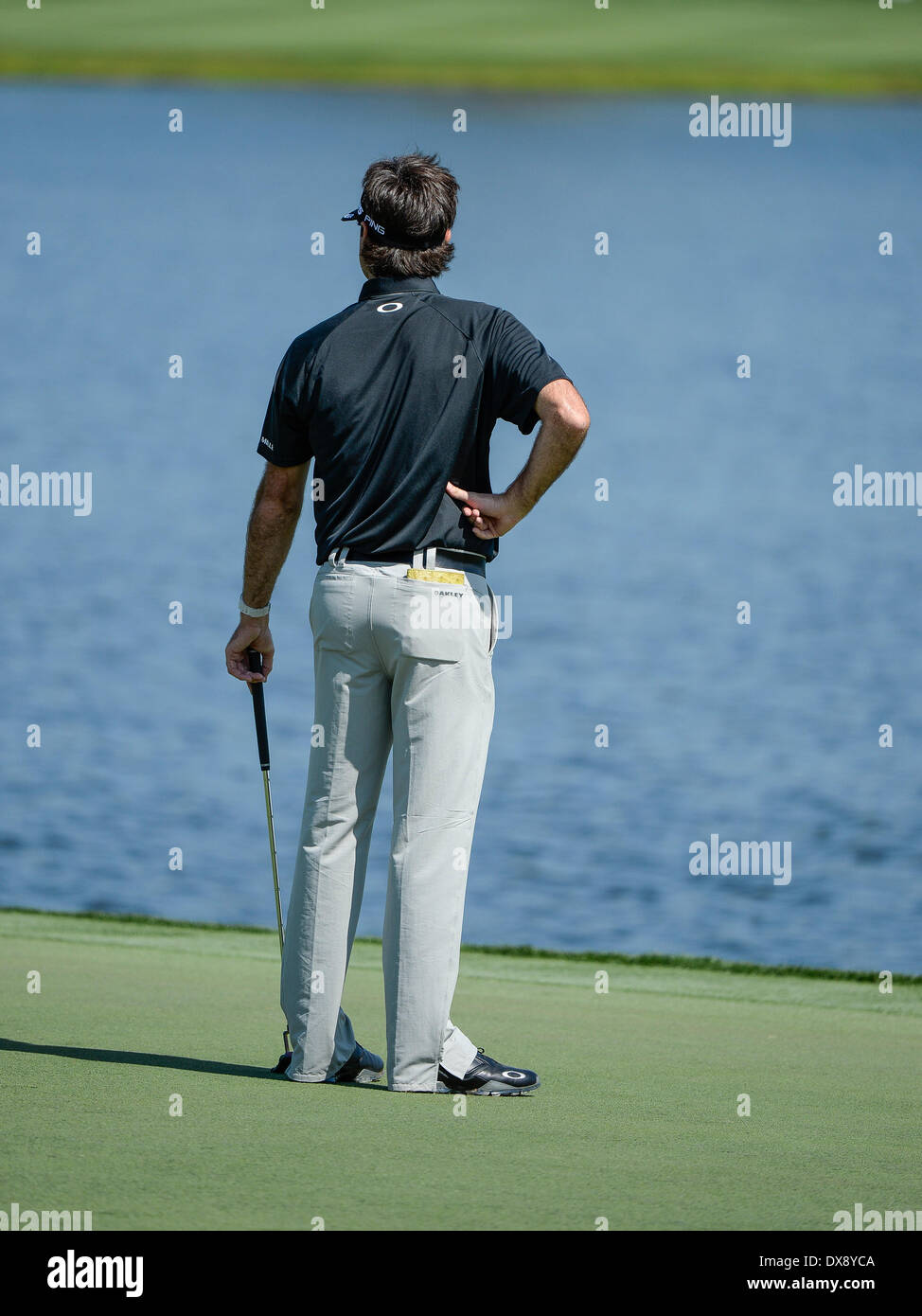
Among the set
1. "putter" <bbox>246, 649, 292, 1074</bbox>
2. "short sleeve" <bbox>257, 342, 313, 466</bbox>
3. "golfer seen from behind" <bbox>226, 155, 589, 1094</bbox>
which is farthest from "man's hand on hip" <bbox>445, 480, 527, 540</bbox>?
"putter" <bbox>246, 649, 292, 1074</bbox>

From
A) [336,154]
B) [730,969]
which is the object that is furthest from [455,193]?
[336,154]

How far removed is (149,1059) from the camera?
347cm

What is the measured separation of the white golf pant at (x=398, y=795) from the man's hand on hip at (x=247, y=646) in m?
0.22

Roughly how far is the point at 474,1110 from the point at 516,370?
1259mm

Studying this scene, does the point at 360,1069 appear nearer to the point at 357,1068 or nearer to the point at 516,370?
the point at 357,1068

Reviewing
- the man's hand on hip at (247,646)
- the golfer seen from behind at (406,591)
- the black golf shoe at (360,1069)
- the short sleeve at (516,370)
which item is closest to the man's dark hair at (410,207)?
the golfer seen from behind at (406,591)

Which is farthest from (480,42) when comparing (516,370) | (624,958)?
(516,370)

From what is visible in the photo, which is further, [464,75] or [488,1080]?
[464,75]

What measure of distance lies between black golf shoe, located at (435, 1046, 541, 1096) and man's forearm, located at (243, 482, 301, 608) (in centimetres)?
93

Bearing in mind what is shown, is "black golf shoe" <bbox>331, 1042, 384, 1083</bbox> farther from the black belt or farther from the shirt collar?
the shirt collar

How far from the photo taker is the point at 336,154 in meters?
35.8

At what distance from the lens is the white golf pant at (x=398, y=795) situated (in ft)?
10.9

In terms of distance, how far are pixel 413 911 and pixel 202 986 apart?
1.19 meters

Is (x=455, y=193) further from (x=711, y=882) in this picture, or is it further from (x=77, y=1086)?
(x=711, y=882)
